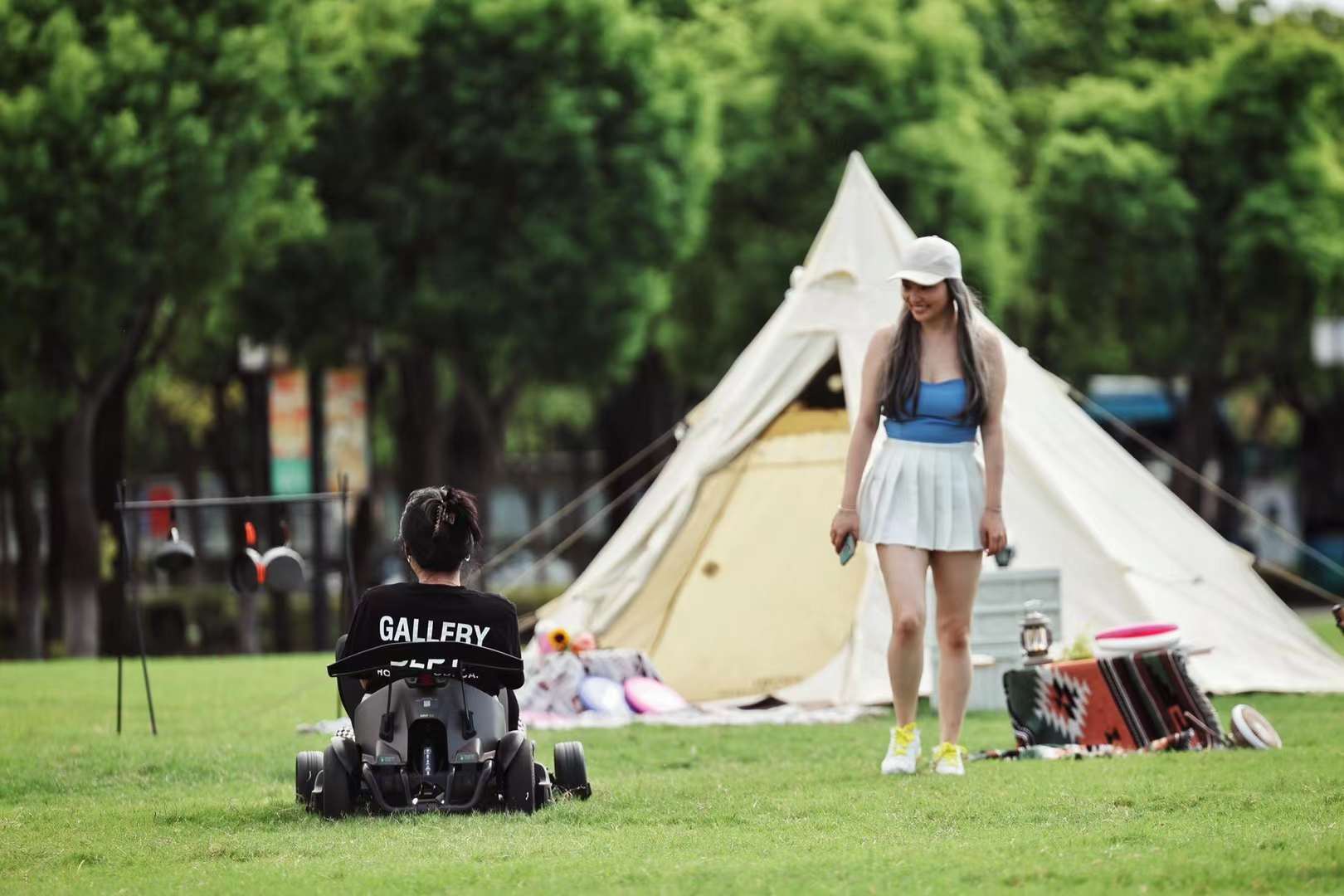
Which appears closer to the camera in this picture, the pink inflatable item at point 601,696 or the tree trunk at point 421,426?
the pink inflatable item at point 601,696

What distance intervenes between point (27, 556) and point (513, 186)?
7052 mm

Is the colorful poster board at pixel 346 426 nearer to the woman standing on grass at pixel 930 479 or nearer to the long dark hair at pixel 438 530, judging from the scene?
the woman standing on grass at pixel 930 479

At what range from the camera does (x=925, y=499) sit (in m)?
8.04

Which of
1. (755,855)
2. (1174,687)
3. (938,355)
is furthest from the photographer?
(1174,687)

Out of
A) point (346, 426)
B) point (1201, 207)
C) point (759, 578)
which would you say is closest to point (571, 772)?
point (759, 578)

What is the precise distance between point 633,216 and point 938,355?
18.2 metres

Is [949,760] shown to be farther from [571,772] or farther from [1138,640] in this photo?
[1138,640]

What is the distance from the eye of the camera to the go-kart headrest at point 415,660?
680 centimetres

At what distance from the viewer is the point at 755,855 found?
5.98 meters

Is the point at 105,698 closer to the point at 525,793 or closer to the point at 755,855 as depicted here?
the point at 525,793

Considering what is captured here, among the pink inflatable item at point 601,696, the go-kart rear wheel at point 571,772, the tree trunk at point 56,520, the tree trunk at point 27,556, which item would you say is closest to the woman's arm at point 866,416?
the go-kart rear wheel at point 571,772

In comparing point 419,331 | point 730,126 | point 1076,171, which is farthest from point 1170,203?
point 419,331

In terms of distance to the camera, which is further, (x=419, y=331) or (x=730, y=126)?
(x=730, y=126)

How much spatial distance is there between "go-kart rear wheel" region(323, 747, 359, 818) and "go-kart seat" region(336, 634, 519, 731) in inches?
7.4
